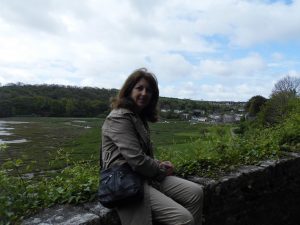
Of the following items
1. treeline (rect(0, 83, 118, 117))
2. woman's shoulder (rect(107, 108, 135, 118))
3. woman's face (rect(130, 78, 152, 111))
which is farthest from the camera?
treeline (rect(0, 83, 118, 117))

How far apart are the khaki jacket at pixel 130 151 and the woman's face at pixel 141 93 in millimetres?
198

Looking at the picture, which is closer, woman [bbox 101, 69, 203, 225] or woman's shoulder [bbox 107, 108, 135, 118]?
woman [bbox 101, 69, 203, 225]

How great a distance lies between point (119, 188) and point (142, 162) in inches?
9.9

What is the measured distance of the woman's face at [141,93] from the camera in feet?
9.43

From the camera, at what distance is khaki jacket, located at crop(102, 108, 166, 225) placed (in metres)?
2.45

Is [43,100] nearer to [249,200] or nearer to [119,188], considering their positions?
[249,200]

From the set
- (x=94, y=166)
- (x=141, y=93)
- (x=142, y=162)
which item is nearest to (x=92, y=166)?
(x=94, y=166)

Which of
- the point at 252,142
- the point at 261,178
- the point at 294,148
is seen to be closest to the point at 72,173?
the point at 261,178

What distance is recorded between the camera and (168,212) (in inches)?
100

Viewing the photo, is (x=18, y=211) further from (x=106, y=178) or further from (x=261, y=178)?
(x=261, y=178)

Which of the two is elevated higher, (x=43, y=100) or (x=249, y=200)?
(x=43, y=100)

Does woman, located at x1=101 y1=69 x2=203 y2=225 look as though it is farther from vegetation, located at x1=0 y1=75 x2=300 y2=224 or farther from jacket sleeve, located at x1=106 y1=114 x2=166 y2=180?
vegetation, located at x1=0 y1=75 x2=300 y2=224

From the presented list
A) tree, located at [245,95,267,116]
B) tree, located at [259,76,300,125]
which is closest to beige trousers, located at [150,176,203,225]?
tree, located at [259,76,300,125]

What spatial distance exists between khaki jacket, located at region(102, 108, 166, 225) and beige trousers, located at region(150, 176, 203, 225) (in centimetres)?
10
